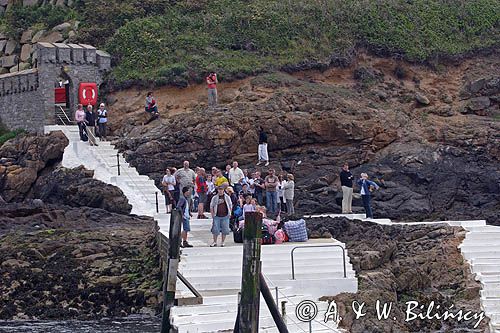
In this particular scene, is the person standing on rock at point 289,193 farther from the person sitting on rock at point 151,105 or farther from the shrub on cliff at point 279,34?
the shrub on cliff at point 279,34

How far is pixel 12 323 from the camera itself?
24.5 meters

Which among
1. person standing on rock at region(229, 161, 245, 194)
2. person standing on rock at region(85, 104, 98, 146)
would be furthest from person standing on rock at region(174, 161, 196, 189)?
person standing on rock at region(85, 104, 98, 146)

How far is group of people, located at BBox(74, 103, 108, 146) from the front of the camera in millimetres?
36812

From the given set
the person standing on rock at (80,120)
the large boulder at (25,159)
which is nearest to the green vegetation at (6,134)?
the large boulder at (25,159)

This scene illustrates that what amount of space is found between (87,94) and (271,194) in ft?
35.9

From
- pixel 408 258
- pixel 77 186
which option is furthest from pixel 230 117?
pixel 408 258

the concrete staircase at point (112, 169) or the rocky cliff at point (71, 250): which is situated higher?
the concrete staircase at point (112, 169)

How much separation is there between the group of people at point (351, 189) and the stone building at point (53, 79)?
451 inches

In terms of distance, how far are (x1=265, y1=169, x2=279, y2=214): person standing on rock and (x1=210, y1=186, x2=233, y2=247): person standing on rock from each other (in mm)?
5386

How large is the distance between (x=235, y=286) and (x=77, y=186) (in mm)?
12400

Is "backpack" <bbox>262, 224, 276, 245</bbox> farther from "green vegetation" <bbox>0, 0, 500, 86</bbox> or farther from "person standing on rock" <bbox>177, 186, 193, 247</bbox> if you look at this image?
"green vegetation" <bbox>0, 0, 500, 86</bbox>

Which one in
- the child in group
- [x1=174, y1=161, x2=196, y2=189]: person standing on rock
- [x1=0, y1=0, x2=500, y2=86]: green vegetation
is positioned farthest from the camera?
[x1=0, y1=0, x2=500, y2=86]: green vegetation

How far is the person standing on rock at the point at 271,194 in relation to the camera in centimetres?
3028

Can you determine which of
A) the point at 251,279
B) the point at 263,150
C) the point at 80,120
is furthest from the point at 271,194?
the point at 251,279
